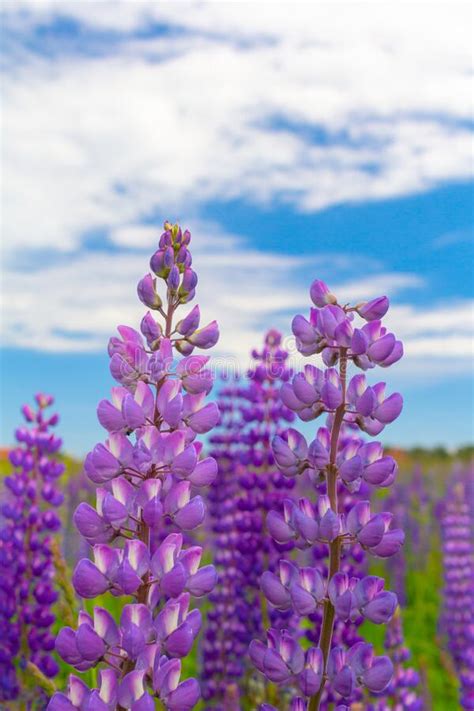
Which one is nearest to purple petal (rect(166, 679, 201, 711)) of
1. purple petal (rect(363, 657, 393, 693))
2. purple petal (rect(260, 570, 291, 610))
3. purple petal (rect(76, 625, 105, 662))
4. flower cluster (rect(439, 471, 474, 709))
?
purple petal (rect(76, 625, 105, 662))

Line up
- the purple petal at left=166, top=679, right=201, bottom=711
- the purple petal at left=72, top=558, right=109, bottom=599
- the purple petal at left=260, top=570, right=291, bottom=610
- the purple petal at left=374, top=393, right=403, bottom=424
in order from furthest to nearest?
the purple petal at left=374, top=393, right=403, bottom=424, the purple petal at left=260, top=570, right=291, bottom=610, the purple petal at left=72, top=558, right=109, bottom=599, the purple petal at left=166, top=679, right=201, bottom=711

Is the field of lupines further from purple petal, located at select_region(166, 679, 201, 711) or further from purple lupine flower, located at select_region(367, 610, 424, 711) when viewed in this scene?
purple lupine flower, located at select_region(367, 610, 424, 711)

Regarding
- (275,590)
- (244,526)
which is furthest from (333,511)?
(244,526)

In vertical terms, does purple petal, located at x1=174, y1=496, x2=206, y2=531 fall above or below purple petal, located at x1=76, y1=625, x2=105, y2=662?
above

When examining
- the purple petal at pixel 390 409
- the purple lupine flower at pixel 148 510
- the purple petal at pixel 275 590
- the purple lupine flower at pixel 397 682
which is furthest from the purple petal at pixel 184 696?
the purple lupine flower at pixel 397 682

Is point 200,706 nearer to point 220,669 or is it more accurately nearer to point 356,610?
point 220,669

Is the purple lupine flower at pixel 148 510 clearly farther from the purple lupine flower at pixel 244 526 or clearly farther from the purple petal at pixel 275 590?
the purple lupine flower at pixel 244 526

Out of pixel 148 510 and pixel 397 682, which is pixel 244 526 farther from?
pixel 148 510
